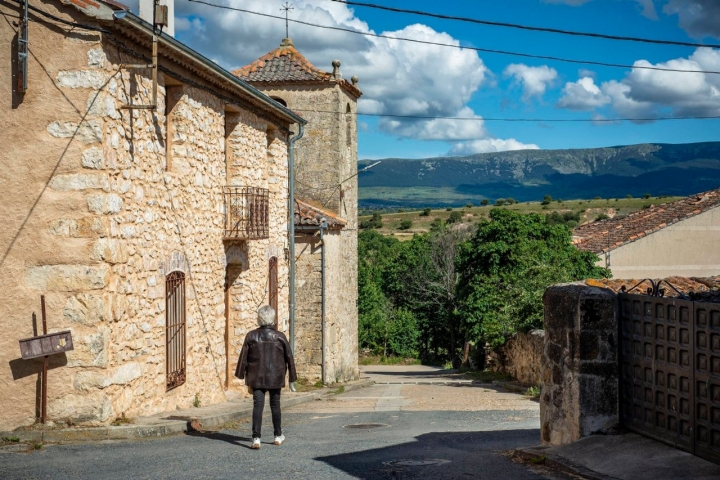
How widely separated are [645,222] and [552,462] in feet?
83.7

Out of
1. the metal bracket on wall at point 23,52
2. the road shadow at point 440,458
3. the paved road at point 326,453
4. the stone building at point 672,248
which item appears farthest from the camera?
the stone building at point 672,248

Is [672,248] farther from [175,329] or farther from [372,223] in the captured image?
[372,223]

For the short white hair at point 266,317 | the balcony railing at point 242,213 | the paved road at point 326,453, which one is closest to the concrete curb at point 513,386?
the paved road at point 326,453

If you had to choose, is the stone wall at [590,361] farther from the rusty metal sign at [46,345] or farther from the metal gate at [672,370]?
the rusty metal sign at [46,345]

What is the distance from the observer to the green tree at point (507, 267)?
77.3ft

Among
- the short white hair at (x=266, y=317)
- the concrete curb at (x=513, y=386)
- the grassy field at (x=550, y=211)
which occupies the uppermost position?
the grassy field at (x=550, y=211)

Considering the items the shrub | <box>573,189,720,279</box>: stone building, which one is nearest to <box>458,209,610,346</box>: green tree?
<box>573,189,720,279</box>: stone building

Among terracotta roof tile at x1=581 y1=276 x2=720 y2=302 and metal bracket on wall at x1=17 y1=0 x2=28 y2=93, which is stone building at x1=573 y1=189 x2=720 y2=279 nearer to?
terracotta roof tile at x1=581 y1=276 x2=720 y2=302

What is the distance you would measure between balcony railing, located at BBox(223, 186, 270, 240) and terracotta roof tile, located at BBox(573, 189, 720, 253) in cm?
1695

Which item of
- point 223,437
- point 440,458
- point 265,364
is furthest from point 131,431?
point 440,458

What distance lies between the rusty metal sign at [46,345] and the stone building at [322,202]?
41.2ft

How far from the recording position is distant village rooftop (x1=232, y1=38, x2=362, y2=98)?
25.8m

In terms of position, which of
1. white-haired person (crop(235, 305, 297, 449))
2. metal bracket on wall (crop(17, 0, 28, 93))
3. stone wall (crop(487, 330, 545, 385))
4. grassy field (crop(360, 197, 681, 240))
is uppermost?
grassy field (crop(360, 197, 681, 240))

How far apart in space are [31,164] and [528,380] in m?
13.5
